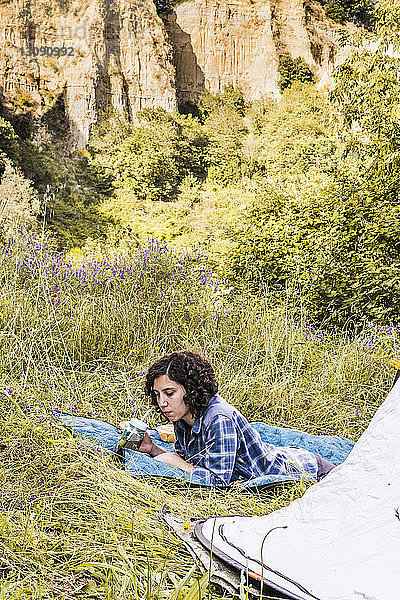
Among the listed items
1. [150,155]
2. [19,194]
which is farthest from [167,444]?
[150,155]

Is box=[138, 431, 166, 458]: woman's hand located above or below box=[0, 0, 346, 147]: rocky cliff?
below

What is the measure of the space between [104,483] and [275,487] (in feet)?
1.92

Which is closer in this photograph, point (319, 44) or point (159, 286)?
point (159, 286)

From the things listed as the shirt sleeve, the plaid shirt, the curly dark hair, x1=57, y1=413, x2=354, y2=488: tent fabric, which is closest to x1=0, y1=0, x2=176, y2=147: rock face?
x1=57, y1=413, x2=354, y2=488: tent fabric

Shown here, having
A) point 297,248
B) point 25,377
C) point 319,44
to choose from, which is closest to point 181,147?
point 319,44

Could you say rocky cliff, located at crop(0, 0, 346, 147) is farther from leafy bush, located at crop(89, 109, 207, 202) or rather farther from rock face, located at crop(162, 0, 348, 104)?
leafy bush, located at crop(89, 109, 207, 202)

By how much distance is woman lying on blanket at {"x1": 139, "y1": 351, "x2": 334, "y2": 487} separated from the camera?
1.93 m

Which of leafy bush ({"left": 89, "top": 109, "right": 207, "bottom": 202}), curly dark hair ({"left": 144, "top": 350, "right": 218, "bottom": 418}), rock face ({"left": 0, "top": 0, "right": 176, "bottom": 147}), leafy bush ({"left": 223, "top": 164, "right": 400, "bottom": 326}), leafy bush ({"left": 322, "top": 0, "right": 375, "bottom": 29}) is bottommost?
leafy bush ({"left": 223, "top": 164, "right": 400, "bottom": 326})

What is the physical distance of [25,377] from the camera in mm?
2607

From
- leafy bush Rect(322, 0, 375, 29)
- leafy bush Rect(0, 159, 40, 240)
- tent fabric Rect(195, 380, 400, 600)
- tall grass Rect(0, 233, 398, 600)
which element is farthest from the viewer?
leafy bush Rect(322, 0, 375, 29)

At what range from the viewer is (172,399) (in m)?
2.01

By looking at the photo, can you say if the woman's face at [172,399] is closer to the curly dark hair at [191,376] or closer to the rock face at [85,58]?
the curly dark hair at [191,376]

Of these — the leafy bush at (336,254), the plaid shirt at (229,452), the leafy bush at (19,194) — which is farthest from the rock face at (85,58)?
the plaid shirt at (229,452)

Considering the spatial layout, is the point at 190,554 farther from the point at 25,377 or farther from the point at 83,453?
the point at 25,377
